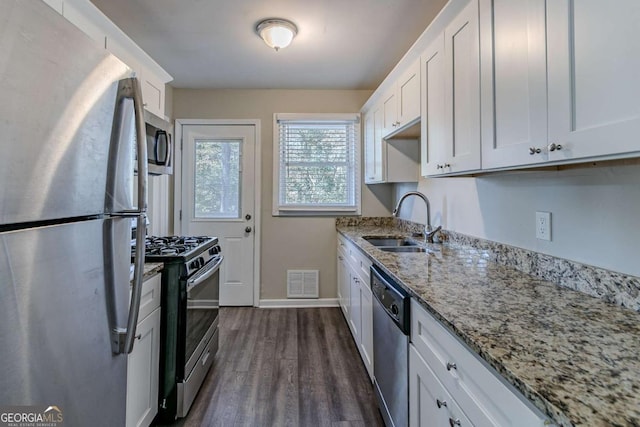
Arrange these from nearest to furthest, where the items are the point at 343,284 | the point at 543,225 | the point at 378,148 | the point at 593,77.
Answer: the point at 593,77 < the point at 543,225 < the point at 378,148 < the point at 343,284

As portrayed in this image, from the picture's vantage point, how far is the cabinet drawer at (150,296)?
1.49 metres

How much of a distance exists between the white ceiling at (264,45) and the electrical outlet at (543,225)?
1.51 meters

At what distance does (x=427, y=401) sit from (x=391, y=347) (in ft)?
1.33

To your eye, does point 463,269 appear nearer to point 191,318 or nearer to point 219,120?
point 191,318

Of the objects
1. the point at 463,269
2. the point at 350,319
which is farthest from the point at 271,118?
the point at 463,269

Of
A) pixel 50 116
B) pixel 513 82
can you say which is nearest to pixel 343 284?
pixel 513 82

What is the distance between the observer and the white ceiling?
83.6 inches

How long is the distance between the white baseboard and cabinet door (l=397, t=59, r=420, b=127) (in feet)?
7.07

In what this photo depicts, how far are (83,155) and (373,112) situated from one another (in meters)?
2.82

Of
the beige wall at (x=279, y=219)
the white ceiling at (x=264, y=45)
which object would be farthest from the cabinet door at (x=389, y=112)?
the beige wall at (x=279, y=219)

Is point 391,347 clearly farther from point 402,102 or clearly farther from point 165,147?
point 165,147

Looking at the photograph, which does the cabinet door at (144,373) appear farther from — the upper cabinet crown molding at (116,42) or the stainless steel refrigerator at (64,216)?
the upper cabinet crown molding at (116,42)

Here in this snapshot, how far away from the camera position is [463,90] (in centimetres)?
152

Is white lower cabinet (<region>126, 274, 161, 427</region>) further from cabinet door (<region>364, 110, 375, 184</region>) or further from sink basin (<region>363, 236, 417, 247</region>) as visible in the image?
cabinet door (<region>364, 110, 375, 184</region>)
